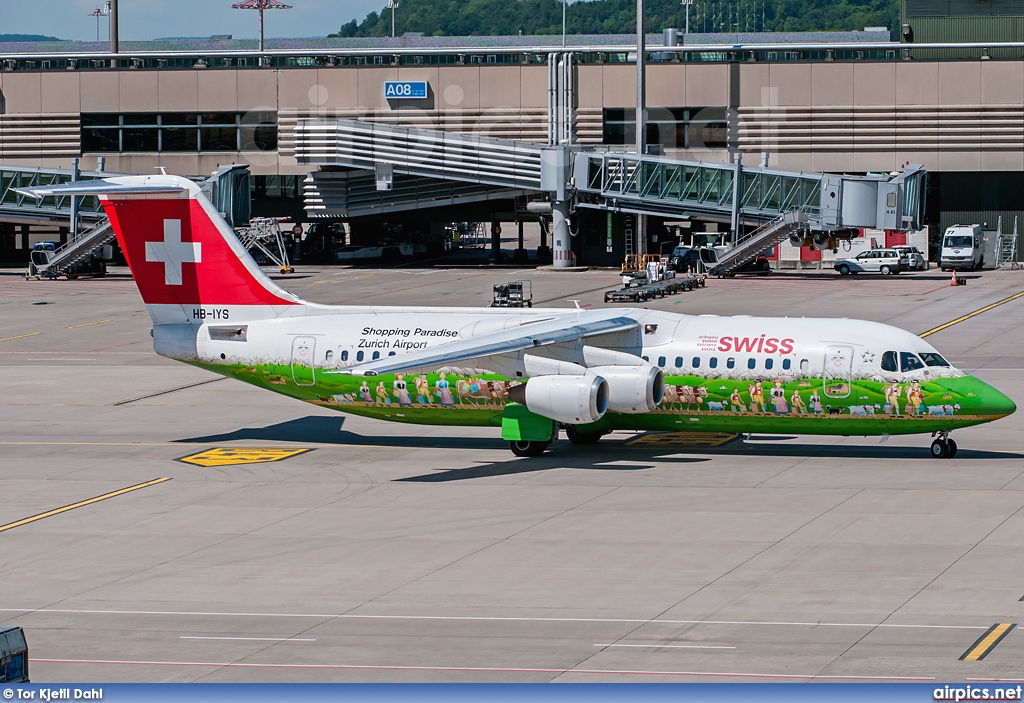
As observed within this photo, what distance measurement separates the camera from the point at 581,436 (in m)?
40.2

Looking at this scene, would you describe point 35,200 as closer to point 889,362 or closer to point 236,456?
point 236,456

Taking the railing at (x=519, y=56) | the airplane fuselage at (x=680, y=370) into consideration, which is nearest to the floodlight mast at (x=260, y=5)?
the railing at (x=519, y=56)

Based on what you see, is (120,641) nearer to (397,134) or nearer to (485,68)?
(397,134)

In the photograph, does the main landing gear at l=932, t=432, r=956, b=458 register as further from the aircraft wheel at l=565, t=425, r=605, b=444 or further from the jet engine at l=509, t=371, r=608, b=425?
the aircraft wheel at l=565, t=425, r=605, b=444

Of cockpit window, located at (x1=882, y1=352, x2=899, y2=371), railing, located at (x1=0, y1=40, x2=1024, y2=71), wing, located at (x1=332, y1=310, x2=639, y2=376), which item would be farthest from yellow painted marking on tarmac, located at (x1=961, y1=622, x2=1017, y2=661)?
railing, located at (x1=0, y1=40, x2=1024, y2=71)

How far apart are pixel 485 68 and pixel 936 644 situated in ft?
293

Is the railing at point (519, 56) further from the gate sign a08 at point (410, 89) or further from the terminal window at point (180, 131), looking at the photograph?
the terminal window at point (180, 131)

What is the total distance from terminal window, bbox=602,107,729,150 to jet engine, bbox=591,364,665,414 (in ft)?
231

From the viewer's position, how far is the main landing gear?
36438mm

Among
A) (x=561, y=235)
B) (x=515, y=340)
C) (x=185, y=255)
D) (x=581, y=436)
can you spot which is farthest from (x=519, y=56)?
(x=515, y=340)

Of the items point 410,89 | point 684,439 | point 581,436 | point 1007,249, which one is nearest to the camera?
point 581,436

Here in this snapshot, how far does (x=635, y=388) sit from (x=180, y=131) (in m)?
80.8

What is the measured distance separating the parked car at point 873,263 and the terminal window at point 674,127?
1444cm

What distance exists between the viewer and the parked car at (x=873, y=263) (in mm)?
93812
